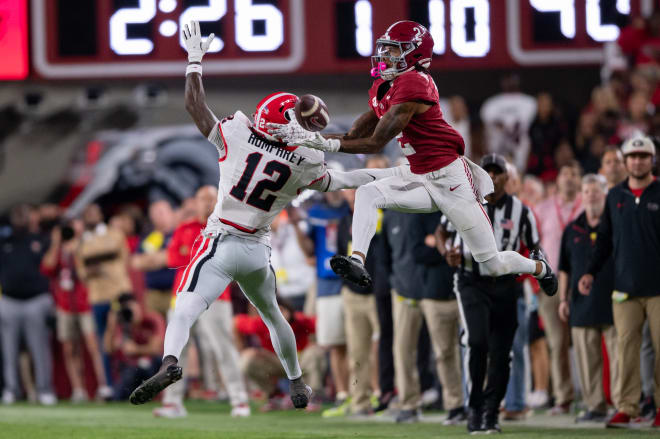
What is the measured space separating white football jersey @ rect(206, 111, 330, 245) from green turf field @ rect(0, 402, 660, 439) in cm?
155

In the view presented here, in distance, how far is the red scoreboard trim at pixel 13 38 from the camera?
12234 millimetres

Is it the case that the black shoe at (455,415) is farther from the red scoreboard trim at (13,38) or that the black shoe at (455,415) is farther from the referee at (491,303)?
the red scoreboard trim at (13,38)

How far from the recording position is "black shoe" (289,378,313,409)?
23.8 ft

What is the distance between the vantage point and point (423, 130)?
673 centimetres

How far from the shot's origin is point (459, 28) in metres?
12.4

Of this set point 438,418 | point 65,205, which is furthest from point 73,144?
point 438,418

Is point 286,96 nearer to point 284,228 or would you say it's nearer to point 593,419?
point 593,419

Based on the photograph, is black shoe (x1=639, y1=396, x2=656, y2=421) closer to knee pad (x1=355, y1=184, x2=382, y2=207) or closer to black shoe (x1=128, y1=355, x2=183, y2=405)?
knee pad (x1=355, y1=184, x2=382, y2=207)

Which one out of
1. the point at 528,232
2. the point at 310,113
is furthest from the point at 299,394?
the point at 528,232

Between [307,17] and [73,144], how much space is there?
3.53 meters

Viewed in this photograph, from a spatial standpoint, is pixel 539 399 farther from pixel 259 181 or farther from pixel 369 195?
pixel 259 181

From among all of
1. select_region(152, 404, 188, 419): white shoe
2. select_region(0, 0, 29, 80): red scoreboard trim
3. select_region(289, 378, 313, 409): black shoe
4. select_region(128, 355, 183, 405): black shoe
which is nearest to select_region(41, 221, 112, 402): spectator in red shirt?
select_region(0, 0, 29, 80): red scoreboard trim

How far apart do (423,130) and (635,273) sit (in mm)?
2008

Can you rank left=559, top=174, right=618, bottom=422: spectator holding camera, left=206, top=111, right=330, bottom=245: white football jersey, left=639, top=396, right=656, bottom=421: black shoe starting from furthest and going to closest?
left=559, top=174, right=618, bottom=422: spectator holding camera → left=639, top=396, right=656, bottom=421: black shoe → left=206, top=111, right=330, bottom=245: white football jersey
